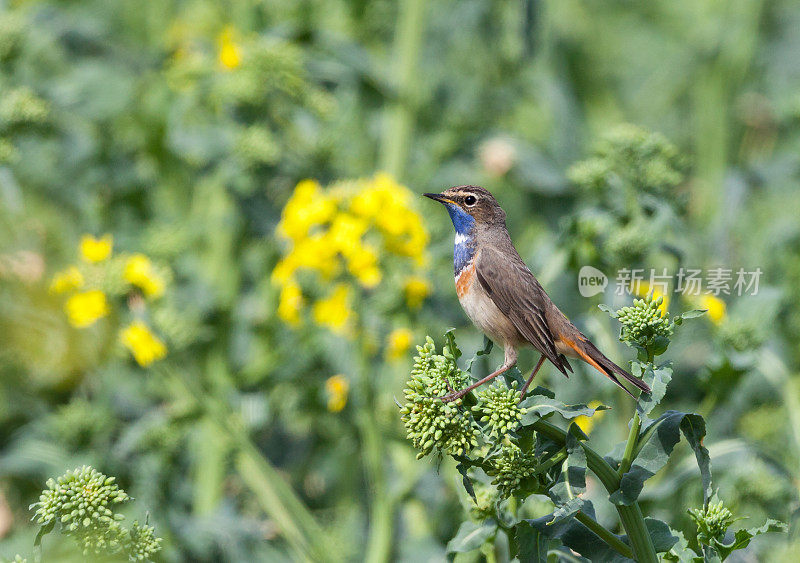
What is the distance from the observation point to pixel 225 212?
379cm

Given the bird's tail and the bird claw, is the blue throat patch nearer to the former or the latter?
the bird's tail

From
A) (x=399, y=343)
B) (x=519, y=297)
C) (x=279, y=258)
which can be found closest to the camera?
(x=519, y=297)

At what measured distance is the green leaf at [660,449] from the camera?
1.42 m

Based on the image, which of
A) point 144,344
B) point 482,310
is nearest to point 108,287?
point 144,344

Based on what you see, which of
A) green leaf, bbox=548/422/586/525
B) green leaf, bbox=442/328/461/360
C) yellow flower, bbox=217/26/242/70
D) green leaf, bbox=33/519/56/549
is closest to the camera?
green leaf, bbox=33/519/56/549

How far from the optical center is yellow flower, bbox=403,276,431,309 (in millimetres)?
3064

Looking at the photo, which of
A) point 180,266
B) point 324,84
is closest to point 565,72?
point 324,84

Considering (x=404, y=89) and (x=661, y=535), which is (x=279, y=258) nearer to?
(x=404, y=89)

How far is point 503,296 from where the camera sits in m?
1.86

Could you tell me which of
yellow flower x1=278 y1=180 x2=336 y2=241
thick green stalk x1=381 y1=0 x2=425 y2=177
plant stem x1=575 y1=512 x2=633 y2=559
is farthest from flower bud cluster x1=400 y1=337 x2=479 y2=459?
thick green stalk x1=381 y1=0 x2=425 y2=177

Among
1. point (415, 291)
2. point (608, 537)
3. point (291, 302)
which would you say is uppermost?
point (291, 302)

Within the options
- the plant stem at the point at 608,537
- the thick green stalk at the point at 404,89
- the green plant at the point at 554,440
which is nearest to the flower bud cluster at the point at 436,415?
the green plant at the point at 554,440

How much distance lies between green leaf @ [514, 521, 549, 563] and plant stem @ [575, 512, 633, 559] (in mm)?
69

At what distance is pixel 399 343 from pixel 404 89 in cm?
133
